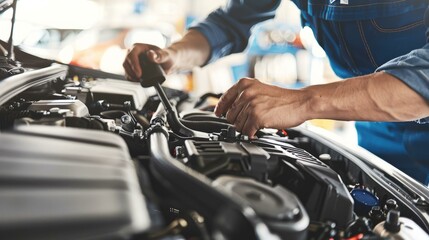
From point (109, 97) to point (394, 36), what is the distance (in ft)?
2.83

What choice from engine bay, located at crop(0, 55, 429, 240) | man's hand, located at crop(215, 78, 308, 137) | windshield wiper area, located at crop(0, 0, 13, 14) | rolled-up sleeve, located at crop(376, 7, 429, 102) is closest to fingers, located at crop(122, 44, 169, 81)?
engine bay, located at crop(0, 55, 429, 240)

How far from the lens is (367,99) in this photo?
921 mm

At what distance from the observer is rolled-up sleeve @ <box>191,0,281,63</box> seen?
1.69 m

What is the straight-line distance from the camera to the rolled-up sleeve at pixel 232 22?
1692 mm

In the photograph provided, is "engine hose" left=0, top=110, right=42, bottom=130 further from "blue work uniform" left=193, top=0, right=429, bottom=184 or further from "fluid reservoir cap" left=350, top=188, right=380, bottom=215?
"blue work uniform" left=193, top=0, right=429, bottom=184

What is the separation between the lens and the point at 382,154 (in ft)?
5.03

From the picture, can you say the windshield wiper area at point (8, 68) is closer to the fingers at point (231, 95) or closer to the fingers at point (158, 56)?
the fingers at point (158, 56)

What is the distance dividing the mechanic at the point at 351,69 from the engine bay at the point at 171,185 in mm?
97

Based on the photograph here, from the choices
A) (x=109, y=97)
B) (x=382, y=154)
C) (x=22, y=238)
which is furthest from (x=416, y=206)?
(x=109, y=97)

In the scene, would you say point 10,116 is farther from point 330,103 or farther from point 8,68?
point 330,103

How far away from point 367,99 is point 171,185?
0.52m

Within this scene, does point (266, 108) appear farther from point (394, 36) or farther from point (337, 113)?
point (394, 36)

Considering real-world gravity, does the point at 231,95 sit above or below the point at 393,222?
above

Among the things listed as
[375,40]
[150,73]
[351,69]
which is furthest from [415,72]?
[150,73]
